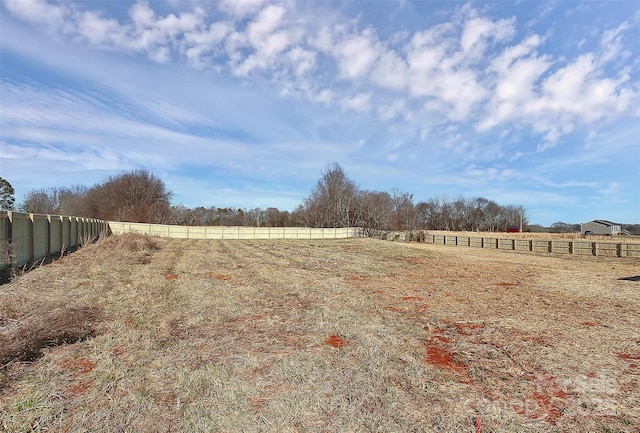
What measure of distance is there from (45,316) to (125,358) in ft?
7.23

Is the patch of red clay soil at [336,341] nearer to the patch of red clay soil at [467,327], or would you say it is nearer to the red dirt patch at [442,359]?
the red dirt patch at [442,359]

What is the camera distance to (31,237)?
410 inches

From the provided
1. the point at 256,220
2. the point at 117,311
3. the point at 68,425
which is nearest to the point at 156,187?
the point at 256,220

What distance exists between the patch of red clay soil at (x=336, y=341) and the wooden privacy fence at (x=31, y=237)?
28.4ft

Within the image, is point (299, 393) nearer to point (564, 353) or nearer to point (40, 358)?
point (40, 358)

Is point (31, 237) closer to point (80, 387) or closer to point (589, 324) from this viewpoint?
point (80, 387)

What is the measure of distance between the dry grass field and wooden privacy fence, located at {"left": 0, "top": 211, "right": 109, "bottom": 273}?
5.03 ft

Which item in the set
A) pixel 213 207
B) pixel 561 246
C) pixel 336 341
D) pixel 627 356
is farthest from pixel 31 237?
pixel 213 207

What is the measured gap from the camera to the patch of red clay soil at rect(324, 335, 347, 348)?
4316mm

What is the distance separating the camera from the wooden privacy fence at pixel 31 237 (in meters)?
8.51

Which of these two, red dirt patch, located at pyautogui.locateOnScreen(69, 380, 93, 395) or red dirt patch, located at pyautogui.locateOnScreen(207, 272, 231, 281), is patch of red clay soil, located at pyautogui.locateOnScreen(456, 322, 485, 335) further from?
red dirt patch, located at pyautogui.locateOnScreen(207, 272, 231, 281)

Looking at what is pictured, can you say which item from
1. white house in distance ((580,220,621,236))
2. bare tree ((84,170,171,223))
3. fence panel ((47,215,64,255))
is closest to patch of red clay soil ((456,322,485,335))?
fence panel ((47,215,64,255))

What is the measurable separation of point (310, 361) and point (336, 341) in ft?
2.56

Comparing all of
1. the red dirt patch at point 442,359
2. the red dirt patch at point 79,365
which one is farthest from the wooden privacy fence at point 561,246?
the red dirt patch at point 79,365
